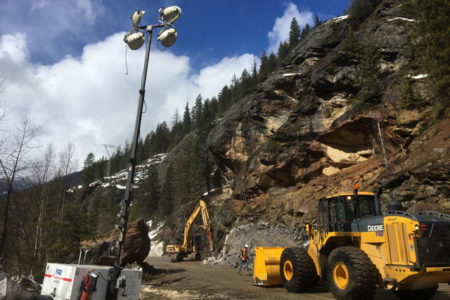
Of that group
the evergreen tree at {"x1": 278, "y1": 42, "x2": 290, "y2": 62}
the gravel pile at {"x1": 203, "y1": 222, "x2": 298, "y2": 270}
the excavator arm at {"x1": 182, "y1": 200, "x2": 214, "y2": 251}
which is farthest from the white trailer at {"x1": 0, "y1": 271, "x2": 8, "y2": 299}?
the evergreen tree at {"x1": 278, "y1": 42, "x2": 290, "y2": 62}

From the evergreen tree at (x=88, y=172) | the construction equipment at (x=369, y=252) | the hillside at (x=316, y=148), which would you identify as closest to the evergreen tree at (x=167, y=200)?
the hillside at (x=316, y=148)

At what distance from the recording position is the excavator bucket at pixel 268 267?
11.7m

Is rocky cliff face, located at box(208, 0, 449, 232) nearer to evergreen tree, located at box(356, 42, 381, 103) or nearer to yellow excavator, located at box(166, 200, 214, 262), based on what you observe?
evergreen tree, located at box(356, 42, 381, 103)

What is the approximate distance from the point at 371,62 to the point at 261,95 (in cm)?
1644

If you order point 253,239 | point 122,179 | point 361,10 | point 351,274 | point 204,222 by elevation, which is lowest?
point 351,274

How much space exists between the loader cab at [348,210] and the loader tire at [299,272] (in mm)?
1202

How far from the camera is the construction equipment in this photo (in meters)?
7.38

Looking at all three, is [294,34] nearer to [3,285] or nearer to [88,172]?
[88,172]

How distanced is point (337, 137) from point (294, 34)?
66661 mm

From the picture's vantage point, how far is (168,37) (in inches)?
279

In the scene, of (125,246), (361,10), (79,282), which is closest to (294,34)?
(361,10)

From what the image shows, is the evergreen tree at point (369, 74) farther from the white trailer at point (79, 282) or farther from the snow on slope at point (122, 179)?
the snow on slope at point (122, 179)

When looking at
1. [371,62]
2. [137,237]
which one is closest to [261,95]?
[371,62]

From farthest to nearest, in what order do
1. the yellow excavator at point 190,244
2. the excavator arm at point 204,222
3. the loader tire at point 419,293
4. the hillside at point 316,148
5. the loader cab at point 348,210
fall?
the excavator arm at point 204,222 → the yellow excavator at point 190,244 → the hillside at point 316,148 → the loader cab at point 348,210 → the loader tire at point 419,293
